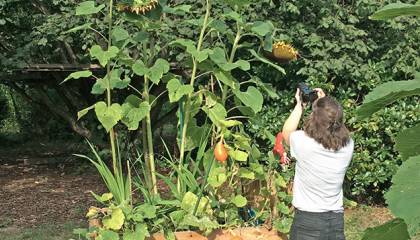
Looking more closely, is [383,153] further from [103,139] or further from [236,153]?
[103,139]

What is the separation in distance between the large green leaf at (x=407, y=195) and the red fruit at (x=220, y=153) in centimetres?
277

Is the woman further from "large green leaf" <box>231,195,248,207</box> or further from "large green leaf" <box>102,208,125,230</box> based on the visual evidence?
"large green leaf" <box>102,208,125,230</box>

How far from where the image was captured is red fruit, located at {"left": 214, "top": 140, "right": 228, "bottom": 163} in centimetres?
355

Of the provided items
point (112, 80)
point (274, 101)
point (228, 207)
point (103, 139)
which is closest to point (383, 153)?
point (274, 101)

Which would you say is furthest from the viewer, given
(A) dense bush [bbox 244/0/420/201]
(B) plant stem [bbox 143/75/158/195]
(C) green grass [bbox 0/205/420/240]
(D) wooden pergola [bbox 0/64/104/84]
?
(D) wooden pergola [bbox 0/64/104/84]

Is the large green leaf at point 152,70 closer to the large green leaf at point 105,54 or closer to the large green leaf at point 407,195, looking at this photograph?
the large green leaf at point 105,54

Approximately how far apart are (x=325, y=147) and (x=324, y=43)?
3086 millimetres

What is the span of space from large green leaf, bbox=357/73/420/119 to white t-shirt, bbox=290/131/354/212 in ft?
7.98

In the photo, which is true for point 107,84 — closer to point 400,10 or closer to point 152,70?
point 152,70

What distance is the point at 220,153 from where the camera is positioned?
3551 mm

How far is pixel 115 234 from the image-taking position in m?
3.39

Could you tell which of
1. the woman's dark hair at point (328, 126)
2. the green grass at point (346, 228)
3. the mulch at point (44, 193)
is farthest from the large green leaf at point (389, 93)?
the mulch at point (44, 193)

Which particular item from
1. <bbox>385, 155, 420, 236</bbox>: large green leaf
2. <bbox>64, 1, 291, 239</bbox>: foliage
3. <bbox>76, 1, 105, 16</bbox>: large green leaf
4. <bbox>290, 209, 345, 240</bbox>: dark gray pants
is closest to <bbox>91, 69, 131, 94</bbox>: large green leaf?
<bbox>64, 1, 291, 239</bbox>: foliage

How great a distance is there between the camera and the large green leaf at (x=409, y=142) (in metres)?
0.88
